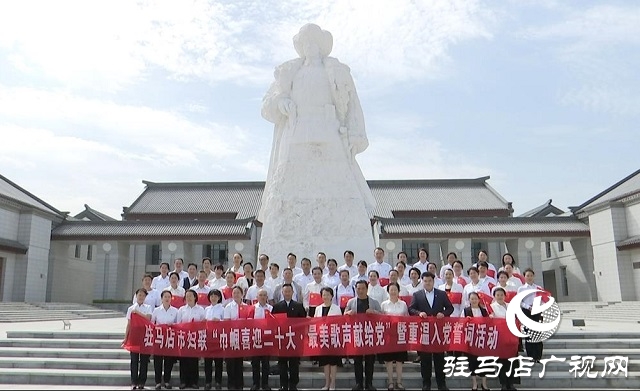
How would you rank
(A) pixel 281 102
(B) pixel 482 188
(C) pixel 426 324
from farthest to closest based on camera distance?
1. (B) pixel 482 188
2. (A) pixel 281 102
3. (C) pixel 426 324

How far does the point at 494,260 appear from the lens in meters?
32.5

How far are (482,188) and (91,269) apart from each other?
2702cm

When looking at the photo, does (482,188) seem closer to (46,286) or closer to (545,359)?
(46,286)

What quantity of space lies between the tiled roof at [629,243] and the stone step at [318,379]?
18.9m

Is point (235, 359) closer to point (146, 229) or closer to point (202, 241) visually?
point (202, 241)

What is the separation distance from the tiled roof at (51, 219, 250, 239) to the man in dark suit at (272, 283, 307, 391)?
20466 mm

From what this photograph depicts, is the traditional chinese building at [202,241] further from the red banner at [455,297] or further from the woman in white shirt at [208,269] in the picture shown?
the red banner at [455,297]

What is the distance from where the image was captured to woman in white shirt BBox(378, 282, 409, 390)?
6.15 m

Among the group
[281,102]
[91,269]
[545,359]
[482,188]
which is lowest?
[545,359]

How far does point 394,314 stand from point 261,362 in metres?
1.85

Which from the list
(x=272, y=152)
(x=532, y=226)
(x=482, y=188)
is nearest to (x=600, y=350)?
(x=272, y=152)

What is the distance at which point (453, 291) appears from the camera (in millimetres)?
7289

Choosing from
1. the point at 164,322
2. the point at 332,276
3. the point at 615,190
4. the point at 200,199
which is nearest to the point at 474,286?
the point at 332,276

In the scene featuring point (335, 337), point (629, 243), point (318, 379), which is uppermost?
point (629, 243)
